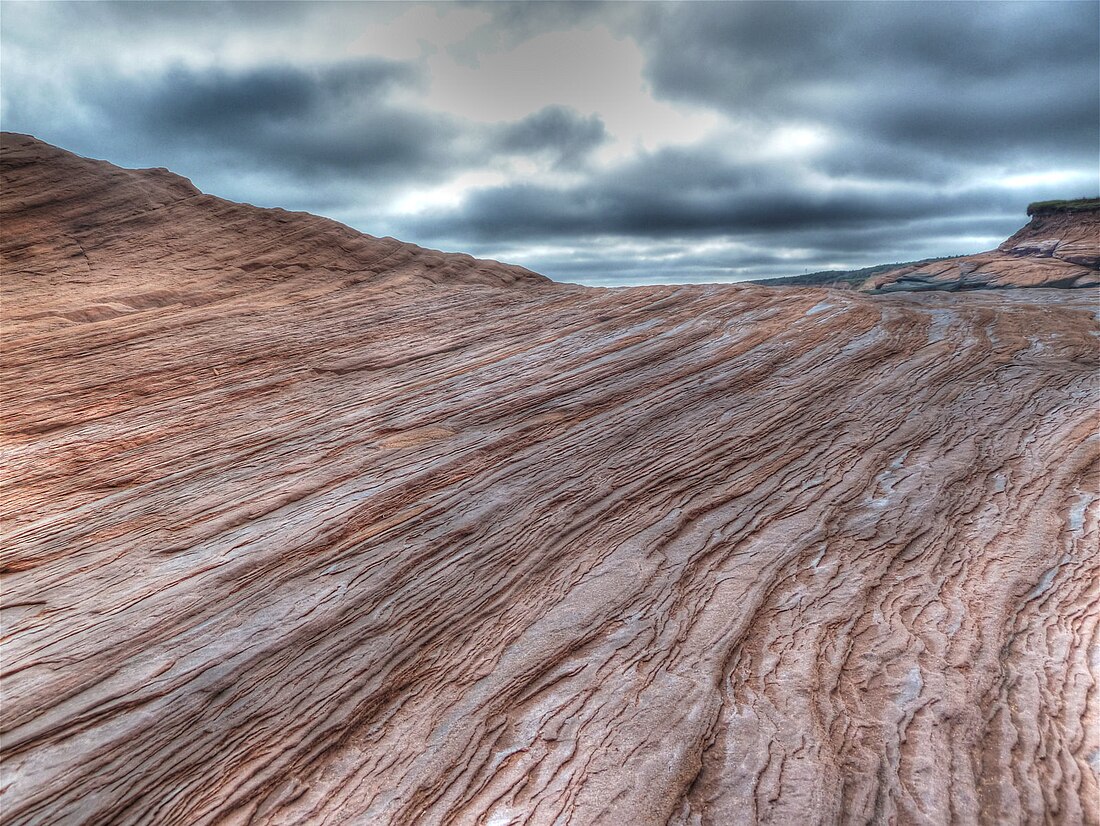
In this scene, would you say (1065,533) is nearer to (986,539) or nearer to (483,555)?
(986,539)

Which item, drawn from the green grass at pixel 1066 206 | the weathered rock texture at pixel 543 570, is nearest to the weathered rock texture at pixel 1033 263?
the green grass at pixel 1066 206

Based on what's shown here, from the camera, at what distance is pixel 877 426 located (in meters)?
12.5

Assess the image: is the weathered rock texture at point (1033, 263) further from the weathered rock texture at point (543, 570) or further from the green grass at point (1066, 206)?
the weathered rock texture at point (543, 570)

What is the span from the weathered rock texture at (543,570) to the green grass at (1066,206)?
239ft

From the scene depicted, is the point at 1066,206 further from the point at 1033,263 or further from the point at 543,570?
the point at 543,570

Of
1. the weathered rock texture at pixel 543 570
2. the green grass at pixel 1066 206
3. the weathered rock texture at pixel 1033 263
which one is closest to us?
the weathered rock texture at pixel 543 570

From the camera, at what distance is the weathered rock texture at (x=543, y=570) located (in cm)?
608

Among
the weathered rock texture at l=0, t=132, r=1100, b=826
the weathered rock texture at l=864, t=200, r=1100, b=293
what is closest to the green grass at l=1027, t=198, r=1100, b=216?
the weathered rock texture at l=864, t=200, r=1100, b=293

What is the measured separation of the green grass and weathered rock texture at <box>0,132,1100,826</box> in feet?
239

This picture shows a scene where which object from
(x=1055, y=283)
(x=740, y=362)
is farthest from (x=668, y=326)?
(x=1055, y=283)

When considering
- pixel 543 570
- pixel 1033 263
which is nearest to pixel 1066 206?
pixel 1033 263

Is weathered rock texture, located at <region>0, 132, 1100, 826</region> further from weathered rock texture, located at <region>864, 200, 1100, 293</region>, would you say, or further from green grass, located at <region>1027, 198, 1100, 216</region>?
green grass, located at <region>1027, 198, 1100, 216</region>

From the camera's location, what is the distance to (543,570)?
29.7 feet

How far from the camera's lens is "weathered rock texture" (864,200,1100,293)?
43875 mm
